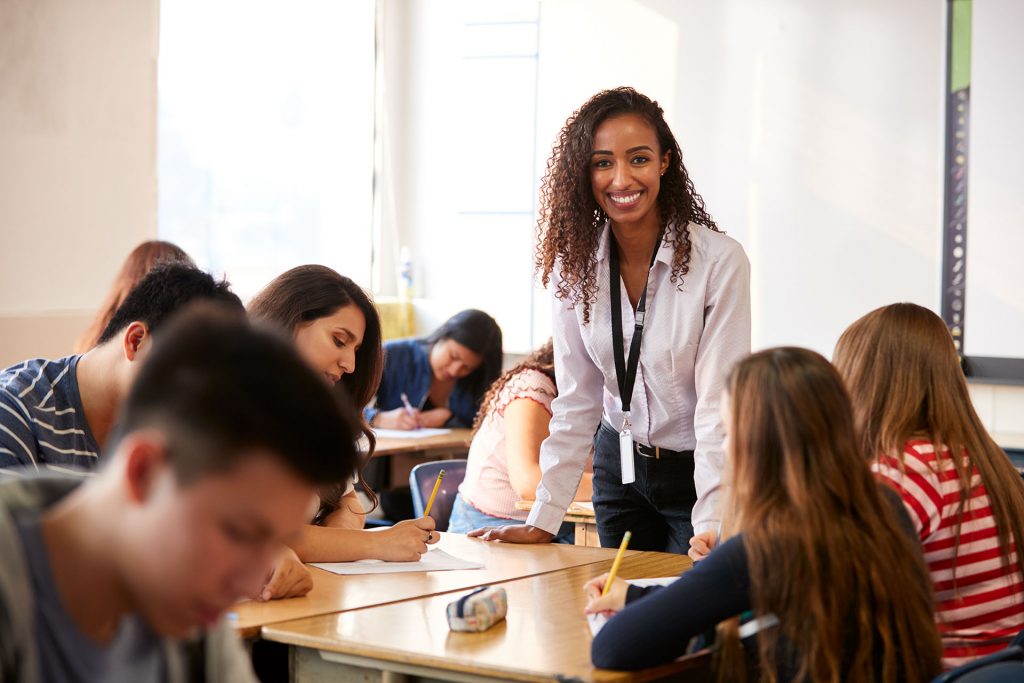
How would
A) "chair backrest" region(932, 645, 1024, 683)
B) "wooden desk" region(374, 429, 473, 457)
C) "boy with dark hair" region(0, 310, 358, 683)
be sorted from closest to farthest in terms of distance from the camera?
"boy with dark hair" region(0, 310, 358, 683) → "chair backrest" region(932, 645, 1024, 683) → "wooden desk" region(374, 429, 473, 457)

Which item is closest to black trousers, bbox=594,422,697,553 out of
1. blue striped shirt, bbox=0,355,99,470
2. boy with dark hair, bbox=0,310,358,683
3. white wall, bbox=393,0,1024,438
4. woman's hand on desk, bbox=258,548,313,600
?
woman's hand on desk, bbox=258,548,313,600

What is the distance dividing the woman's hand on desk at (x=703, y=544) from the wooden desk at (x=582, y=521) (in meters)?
1.03

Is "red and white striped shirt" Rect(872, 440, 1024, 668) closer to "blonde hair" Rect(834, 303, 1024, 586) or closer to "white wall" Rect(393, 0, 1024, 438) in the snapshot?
"blonde hair" Rect(834, 303, 1024, 586)

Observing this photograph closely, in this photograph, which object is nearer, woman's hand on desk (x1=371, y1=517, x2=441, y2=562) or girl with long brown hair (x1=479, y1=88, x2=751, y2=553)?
woman's hand on desk (x1=371, y1=517, x2=441, y2=562)

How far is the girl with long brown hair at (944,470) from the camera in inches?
84.5

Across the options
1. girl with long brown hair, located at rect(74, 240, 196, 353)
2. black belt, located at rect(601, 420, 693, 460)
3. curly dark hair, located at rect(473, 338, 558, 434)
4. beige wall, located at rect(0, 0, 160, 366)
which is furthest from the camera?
beige wall, located at rect(0, 0, 160, 366)

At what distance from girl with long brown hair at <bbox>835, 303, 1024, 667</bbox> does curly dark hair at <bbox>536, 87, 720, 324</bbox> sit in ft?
2.20

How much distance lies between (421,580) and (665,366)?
761 mm

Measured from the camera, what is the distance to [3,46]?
4.27 m

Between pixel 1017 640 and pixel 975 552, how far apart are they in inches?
6.6

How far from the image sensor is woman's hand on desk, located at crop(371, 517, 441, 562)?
8.55 ft

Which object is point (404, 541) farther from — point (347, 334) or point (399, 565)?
point (347, 334)

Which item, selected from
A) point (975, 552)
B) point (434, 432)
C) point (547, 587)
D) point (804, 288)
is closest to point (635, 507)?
point (547, 587)

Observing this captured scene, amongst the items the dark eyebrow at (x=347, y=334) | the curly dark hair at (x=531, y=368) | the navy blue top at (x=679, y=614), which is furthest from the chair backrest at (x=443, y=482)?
the navy blue top at (x=679, y=614)
